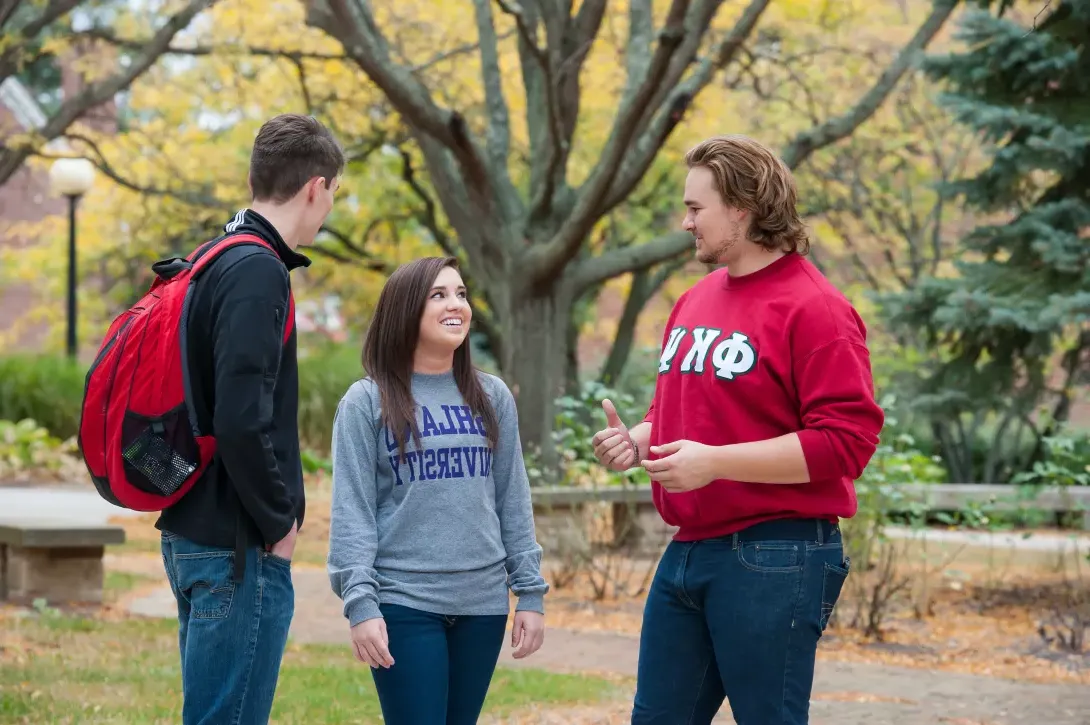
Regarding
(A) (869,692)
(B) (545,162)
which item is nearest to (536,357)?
(B) (545,162)

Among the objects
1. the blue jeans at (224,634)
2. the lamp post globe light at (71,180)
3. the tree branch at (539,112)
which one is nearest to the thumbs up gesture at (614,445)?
the blue jeans at (224,634)

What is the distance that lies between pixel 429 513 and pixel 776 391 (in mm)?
901

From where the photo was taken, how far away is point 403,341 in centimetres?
335

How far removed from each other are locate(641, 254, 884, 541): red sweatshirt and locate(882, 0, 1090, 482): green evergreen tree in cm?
696

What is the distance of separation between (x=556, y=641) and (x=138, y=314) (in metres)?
5.43

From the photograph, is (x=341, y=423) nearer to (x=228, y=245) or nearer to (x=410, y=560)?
(x=410, y=560)

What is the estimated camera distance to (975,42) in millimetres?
10273

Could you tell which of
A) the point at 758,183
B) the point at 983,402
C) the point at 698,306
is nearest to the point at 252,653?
the point at 698,306

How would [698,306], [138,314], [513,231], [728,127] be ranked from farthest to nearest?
[728,127] → [513,231] → [698,306] → [138,314]

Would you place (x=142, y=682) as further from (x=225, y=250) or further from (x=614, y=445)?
(x=225, y=250)

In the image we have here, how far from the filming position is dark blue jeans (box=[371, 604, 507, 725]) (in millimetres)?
3127

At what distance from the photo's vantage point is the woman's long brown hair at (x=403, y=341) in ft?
11.0

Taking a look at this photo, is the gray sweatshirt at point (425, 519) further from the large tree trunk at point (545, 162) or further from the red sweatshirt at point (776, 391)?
the large tree trunk at point (545, 162)

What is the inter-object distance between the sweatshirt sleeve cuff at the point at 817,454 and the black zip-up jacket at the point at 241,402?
111cm
